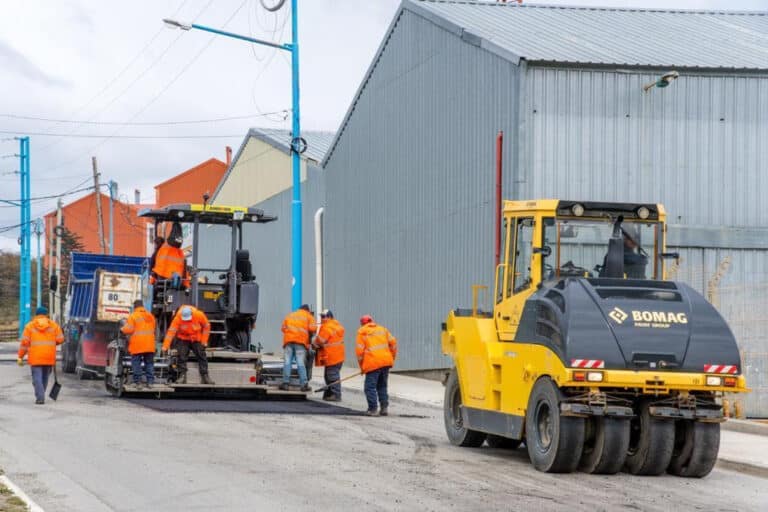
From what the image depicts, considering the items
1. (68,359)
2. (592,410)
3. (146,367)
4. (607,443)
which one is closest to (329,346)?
(146,367)

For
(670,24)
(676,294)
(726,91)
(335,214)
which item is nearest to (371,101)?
(335,214)

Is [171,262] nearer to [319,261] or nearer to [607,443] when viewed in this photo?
[607,443]

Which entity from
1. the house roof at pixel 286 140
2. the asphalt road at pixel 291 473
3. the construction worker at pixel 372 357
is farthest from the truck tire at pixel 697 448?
the house roof at pixel 286 140

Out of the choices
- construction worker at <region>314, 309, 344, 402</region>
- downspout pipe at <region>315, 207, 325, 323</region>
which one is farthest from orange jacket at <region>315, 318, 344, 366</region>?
downspout pipe at <region>315, 207, 325, 323</region>

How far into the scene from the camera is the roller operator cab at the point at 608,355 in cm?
1179

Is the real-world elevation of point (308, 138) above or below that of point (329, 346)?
above

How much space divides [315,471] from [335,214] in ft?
77.8

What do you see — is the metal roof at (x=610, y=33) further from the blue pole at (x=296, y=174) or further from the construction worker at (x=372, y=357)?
the construction worker at (x=372, y=357)

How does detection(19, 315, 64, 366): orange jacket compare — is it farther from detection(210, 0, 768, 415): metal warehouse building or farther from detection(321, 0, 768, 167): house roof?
detection(321, 0, 768, 167): house roof

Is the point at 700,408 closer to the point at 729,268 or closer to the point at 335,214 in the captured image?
the point at 729,268

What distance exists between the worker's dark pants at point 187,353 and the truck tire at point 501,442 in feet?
21.2

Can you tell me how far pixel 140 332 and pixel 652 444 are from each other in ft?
32.8

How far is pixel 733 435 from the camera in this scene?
16.4 m

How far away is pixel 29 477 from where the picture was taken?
36.4 feet
